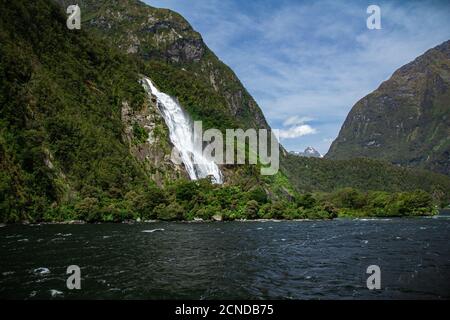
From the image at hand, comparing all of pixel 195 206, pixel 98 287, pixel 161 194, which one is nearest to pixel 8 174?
pixel 161 194

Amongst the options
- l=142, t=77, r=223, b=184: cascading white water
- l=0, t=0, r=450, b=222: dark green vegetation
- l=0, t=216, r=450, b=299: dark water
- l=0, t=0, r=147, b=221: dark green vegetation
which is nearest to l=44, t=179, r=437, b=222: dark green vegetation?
l=0, t=0, r=450, b=222: dark green vegetation

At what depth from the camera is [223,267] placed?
38625 mm

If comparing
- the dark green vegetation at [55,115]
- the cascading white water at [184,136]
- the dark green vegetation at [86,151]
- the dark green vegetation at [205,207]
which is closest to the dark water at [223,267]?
the dark green vegetation at [205,207]

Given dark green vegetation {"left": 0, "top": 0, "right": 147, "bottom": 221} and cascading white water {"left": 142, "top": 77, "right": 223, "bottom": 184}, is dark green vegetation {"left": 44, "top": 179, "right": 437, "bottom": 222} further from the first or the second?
cascading white water {"left": 142, "top": 77, "right": 223, "bottom": 184}

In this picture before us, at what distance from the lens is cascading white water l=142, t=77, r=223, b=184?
530 feet

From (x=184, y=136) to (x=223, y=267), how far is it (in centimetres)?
13916

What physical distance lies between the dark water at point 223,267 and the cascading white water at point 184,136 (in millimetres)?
101468

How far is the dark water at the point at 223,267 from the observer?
94.1ft

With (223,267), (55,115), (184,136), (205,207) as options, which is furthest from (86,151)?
(223,267)

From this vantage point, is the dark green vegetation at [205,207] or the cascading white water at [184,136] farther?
the cascading white water at [184,136]

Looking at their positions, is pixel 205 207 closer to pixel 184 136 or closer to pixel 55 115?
Answer: pixel 55 115

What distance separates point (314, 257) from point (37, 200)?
85.0 m

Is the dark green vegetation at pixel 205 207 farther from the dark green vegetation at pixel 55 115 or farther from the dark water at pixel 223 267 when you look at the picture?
the dark water at pixel 223 267

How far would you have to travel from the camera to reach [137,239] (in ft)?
199
